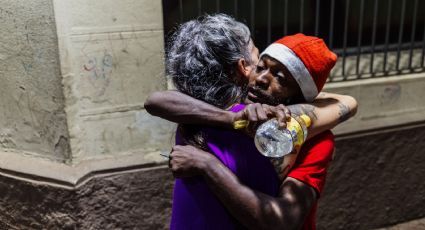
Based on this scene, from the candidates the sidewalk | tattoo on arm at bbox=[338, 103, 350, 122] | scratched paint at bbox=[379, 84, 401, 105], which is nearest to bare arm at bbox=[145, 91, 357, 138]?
tattoo on arm at bbox=[338, 103, 350, 122]

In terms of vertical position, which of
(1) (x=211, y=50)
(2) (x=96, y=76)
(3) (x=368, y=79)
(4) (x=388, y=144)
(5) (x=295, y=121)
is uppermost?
(1) (x=211, y=50)

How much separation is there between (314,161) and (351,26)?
3069 millimetres

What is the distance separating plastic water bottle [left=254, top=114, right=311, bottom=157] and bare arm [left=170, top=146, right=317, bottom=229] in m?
0.15

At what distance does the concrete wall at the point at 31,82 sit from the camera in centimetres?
375

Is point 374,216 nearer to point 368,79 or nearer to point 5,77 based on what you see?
point 368,79

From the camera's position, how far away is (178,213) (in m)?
2.08

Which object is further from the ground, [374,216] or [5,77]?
[5,77]

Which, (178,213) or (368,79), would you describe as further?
(368,79)

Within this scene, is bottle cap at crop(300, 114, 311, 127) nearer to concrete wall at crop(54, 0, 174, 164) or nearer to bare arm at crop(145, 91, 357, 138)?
bare arm at crop(145, 91, 357, 138)

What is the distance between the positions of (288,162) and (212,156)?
26 centimetres

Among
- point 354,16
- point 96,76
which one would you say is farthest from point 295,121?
point 354,16

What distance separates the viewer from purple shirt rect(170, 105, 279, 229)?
1.88m

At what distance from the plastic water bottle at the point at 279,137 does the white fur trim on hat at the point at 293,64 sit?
0.50 ft

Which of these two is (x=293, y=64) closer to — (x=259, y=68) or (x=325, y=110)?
(x=259, y=68)
